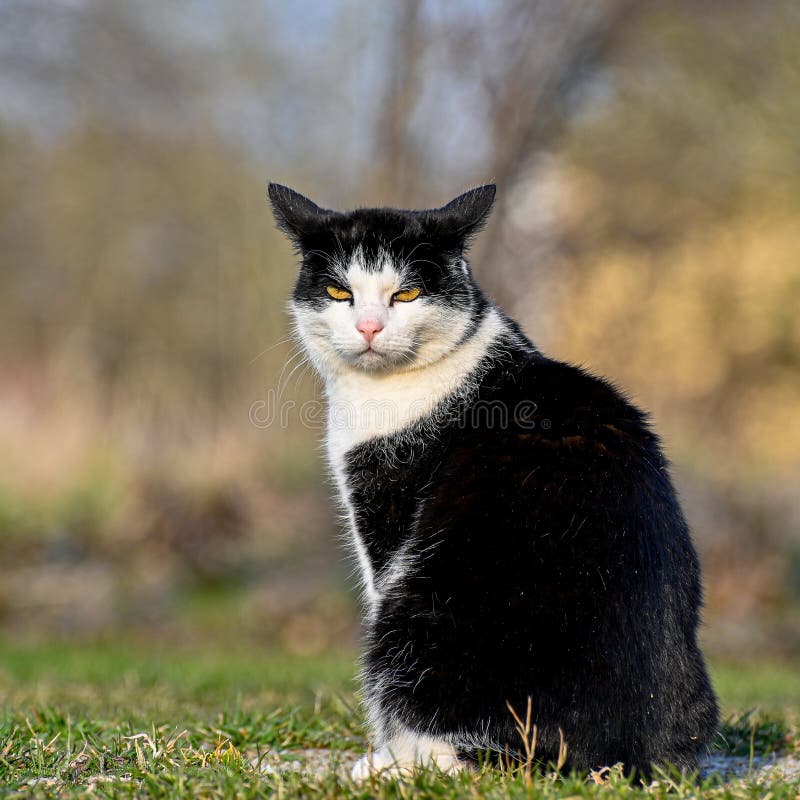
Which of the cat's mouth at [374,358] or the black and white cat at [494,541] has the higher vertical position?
the cat's mouth at [374,358]

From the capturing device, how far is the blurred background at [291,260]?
8.01m

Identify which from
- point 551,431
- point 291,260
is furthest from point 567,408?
point 291,260

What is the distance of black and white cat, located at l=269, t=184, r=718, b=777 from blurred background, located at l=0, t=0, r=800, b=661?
63 centimetres

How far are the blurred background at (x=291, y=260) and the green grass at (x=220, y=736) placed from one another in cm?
128

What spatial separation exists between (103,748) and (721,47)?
46.1ft

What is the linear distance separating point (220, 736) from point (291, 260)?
383 inches

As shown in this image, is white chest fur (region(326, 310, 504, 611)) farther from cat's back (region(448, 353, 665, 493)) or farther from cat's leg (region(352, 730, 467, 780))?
cat's leg (region(352, 730, 467, 780))

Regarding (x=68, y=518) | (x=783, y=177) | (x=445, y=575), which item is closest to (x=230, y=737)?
(x=445, y=575)

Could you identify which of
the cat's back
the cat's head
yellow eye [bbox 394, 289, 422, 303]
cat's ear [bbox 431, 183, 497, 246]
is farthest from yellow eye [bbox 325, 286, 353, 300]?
the cat's back

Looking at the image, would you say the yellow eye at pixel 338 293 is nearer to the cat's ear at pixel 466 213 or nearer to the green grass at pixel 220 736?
the cat's ear at pixel 466 213

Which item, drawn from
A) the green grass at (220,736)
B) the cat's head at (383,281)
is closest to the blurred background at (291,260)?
the cat's head at (383,281)

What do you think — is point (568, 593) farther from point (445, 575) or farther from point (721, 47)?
point (721, 47)

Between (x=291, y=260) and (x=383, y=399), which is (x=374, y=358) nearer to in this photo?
(x=383, y=399)

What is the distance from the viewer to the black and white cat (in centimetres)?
244
